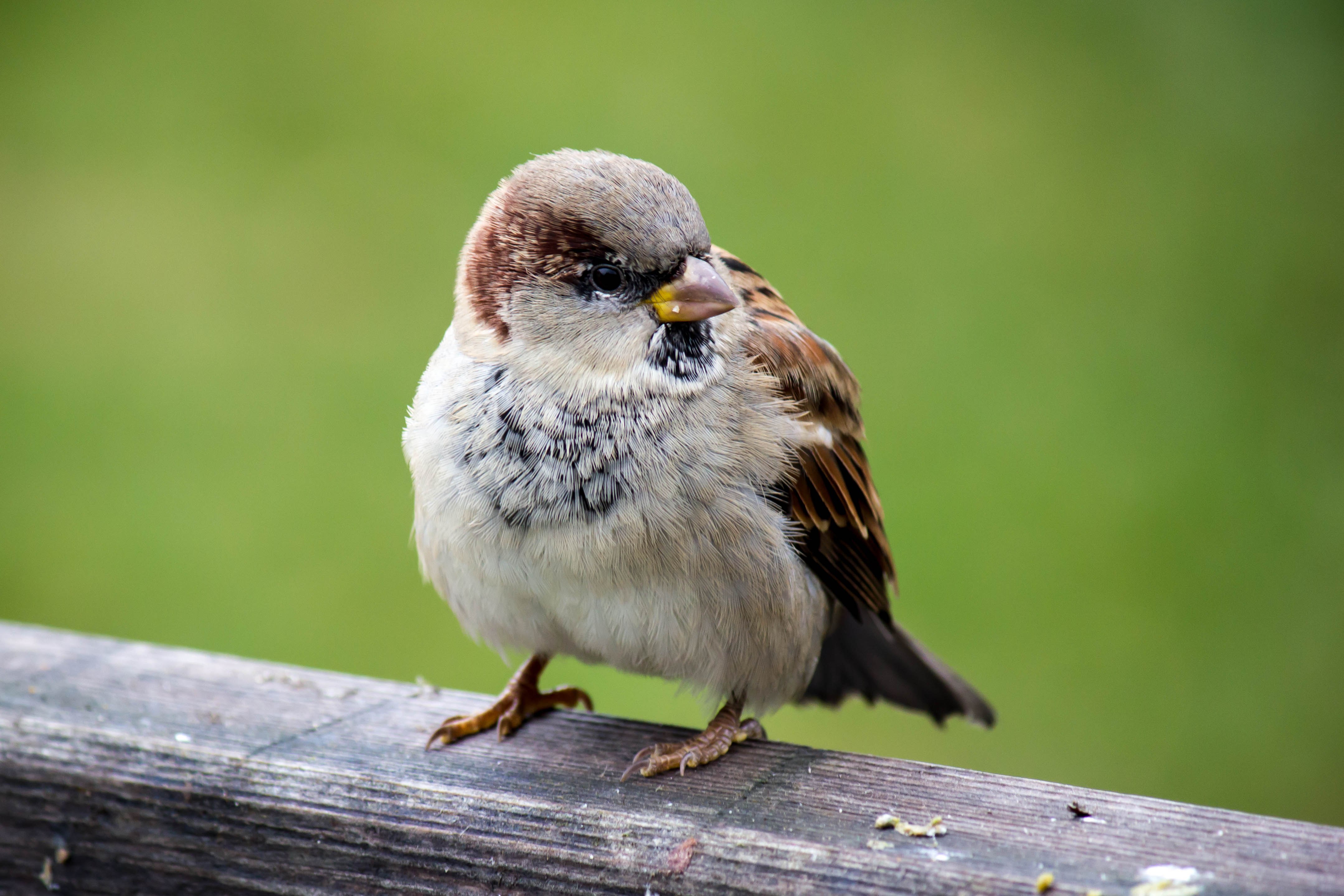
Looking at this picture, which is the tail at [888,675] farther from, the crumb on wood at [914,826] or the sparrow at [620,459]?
the crumb on wood at [914,826]

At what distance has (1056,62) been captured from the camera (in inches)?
144

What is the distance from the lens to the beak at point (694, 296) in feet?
5.34

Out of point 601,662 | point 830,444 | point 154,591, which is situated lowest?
point 154,591

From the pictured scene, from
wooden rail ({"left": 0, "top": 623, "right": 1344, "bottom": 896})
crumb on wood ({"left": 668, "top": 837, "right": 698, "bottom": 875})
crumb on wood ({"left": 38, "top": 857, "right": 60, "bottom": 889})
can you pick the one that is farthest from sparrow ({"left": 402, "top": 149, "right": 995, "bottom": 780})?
crumb on wood ({"left": 38, "top": 857, "right": 60, "bottom": 889})

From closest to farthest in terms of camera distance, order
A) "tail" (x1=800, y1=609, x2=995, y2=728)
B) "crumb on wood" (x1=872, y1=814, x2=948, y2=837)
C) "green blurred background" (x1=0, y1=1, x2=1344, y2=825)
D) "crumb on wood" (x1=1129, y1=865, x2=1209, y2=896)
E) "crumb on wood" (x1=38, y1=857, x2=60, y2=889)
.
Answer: "crumb on wood" (x1=1129, y1=865, x2=1209, y2=896) → "crumb on wood" (x1=872, y1=814, x2=948, y2=837) → "crumb on wood" (x1=38, y1=857, x2=60, y2=889) → "tail" (x1=800, y1=609, x2=995, y2=728) → "green blurred background" (x1=0, y1=1, x2=1344, y2=825)

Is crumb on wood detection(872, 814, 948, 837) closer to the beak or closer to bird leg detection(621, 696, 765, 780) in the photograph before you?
bird leg detection(621, 696, 765, 780)

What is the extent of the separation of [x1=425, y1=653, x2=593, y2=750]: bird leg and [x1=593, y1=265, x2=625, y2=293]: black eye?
508 mm

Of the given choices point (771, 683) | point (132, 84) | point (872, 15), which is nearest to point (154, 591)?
point (132, 84)

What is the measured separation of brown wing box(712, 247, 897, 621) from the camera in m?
1.80

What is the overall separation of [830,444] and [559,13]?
2.41m

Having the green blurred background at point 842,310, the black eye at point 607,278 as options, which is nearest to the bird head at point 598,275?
the black eye at point 607,278

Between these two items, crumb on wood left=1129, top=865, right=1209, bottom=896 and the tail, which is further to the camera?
the tail

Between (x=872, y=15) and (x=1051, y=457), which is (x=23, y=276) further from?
(x=1051, y=457)

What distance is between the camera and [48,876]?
1501 millimetres
